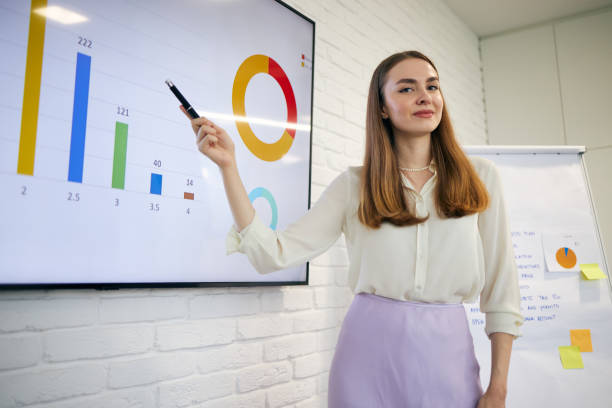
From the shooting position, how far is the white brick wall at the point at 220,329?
0.89 metres

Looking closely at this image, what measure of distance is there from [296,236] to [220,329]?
1.38 feet

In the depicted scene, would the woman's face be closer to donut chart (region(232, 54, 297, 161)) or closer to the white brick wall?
donut chart (region(232, 54, 297, 161))

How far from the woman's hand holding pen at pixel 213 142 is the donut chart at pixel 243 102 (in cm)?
43

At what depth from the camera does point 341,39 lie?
75.7 inches

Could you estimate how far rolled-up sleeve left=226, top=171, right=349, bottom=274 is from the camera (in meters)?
0.96

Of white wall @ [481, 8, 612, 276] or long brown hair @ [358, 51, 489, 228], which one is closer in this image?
long brown hair @ [358, 51, 489, 228]

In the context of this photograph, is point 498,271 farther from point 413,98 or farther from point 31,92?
point 31,92

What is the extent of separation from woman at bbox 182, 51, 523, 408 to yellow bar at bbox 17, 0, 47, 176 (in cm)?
37

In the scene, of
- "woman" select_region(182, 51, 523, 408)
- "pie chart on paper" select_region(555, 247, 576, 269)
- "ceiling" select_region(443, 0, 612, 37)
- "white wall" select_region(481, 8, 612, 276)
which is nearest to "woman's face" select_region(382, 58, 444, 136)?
"woman" select_region(182, 51, 523, 408)

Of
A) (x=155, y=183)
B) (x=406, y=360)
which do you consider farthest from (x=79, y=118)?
(x=406, y=360)

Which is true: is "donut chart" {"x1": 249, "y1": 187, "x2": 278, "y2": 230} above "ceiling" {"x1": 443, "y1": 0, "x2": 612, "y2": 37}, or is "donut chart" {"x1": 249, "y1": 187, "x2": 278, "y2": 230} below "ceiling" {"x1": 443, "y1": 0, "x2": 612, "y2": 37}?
below

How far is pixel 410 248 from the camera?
103 centimetres

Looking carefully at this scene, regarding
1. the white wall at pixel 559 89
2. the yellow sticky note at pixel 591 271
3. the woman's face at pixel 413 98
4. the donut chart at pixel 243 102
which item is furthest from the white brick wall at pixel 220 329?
the white wall at pixel 559 89

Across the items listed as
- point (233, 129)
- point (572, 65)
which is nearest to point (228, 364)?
point (233, 129)
